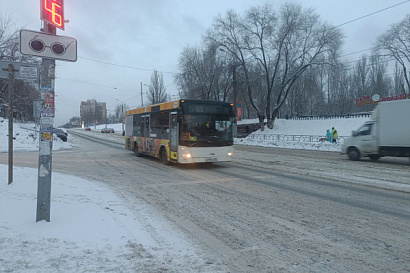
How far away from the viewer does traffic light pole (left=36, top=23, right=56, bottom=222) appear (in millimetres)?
4445

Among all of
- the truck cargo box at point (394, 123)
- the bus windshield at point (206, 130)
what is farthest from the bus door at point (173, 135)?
the truck cargo box at point (394, 123)

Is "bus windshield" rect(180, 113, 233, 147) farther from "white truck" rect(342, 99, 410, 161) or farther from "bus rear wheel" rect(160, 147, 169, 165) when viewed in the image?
"white truck" rect(342, 99, 410, 161)

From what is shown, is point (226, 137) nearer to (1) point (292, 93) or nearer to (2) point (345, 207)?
(2) point (345, 207)

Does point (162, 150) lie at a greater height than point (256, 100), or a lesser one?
lesser

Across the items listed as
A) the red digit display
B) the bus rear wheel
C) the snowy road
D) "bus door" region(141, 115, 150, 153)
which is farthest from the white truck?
the red digit display

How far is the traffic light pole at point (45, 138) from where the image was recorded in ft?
14.6

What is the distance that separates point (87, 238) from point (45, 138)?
1636 mm

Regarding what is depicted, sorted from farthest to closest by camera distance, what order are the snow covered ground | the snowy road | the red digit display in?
the red digit display, the snowy road, the snow covered ground

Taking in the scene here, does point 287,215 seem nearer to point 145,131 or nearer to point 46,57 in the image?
point 46,57

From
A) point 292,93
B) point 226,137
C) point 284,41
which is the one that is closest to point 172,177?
point 226,137

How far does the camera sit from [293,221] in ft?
17.9

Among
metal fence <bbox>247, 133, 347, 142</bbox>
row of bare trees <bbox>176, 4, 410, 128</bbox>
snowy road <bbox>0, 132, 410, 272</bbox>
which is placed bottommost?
snowy road <bbox>0, 132, 410, 272</bbox>

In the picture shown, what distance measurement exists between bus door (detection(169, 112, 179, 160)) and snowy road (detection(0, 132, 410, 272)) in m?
1.66

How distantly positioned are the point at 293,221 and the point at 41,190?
4.35 m
